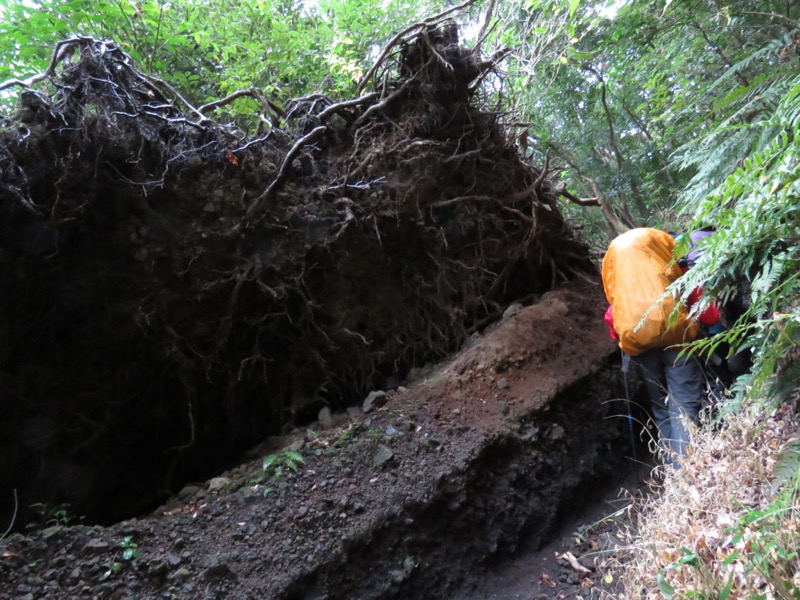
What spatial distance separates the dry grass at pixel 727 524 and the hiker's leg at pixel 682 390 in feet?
1.28

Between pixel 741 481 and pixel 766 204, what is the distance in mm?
1334

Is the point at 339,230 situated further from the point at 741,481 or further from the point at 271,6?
the point at 271,6

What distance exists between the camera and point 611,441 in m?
4.28

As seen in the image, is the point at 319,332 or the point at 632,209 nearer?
the point at 319,332

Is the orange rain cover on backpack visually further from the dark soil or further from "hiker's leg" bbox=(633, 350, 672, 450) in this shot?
the dark soil

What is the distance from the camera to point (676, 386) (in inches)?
136

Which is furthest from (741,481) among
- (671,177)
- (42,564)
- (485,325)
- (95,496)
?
(671,177)

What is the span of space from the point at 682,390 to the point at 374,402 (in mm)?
2392

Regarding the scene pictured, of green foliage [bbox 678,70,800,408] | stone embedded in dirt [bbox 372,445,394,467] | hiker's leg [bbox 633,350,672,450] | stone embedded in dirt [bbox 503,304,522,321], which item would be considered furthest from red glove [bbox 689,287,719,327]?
stone embedded in dirt [bbox 372,445,394,467]

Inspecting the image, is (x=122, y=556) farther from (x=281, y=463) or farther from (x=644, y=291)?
(x=644, y=291)

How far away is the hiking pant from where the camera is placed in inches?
131

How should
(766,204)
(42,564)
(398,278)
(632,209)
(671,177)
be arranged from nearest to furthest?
(766,204), (42,564), (398,278), (671,177), (632,209)

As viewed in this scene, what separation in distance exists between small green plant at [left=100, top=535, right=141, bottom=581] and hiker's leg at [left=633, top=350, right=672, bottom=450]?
142 inches

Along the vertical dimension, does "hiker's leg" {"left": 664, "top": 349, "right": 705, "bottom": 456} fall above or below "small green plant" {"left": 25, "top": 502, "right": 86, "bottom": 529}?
below
